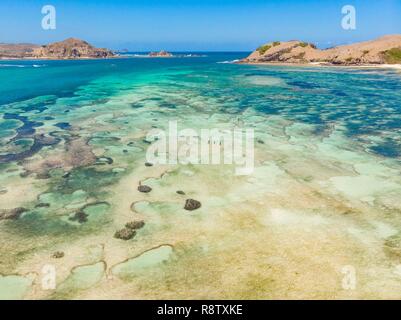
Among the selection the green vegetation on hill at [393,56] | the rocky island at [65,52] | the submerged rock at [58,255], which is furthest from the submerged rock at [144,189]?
the rocky island at [65,52]

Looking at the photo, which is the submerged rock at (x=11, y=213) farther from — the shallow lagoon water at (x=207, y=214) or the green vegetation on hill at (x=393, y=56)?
the green vegetation on hill at (x=393, y=56)

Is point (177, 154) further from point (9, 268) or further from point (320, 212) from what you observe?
point (9, 268)

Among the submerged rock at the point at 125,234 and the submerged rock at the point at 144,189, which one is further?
the submerged rock at the point at 144,189

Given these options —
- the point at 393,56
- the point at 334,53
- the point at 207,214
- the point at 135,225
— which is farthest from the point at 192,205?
the point at 334,53

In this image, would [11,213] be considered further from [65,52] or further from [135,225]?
[65,52]

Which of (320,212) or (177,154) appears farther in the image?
(177,154)
